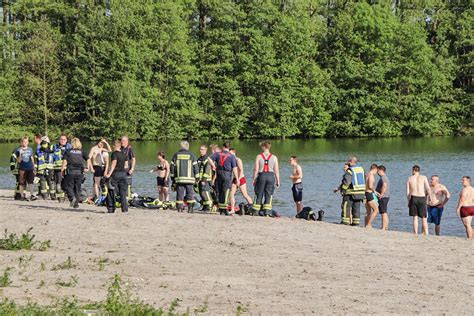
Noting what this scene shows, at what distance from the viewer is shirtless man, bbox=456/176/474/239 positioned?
59.8ft

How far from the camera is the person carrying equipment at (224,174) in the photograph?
19078mm

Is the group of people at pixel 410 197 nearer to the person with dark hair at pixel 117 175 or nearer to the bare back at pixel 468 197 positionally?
the bare back at pixel 468 197

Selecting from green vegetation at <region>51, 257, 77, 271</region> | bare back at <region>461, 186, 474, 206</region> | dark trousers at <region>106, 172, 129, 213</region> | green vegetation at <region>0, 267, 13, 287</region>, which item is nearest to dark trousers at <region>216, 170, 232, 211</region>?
dark trousers at <region>106, 172, 129, 213</region>

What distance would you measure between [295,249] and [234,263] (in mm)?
2077

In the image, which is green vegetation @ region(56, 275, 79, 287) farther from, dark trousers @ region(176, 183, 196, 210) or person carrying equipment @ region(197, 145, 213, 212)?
person carrying equipment @ region(197, 145, 213, 212)

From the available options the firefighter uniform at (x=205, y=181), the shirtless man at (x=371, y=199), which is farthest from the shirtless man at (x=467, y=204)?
the firefighter uniform at (x=205, y=181)

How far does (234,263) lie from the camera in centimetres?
1242

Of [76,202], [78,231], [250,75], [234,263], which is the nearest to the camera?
[234,263]

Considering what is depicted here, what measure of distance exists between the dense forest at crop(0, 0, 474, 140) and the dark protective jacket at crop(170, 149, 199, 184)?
50.2m

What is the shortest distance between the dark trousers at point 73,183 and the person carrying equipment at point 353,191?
6676 mm

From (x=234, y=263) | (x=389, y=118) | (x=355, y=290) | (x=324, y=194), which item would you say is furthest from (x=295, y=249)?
(x=389, y=118)

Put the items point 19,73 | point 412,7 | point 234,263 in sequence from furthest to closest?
1. point 412,7
2. point 19,73
3. point 234,263

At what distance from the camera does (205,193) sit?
20625 millimetres

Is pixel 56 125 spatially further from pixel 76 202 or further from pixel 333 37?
pixel 76 202
